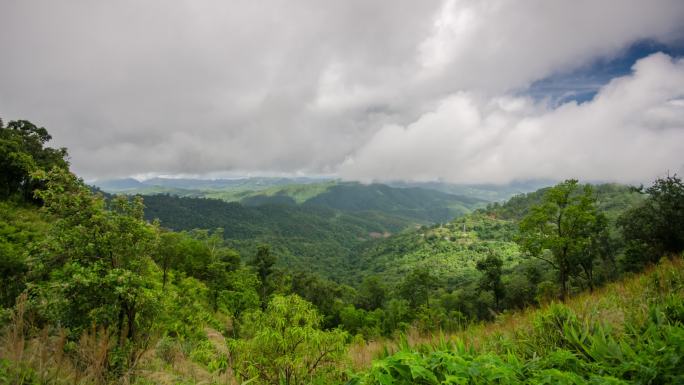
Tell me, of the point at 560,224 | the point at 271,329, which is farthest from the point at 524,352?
the point at 560,224

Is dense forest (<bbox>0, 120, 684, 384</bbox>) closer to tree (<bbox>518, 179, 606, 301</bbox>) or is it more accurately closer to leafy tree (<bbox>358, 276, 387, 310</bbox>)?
tree (<bbox>518, 179, 606, 301</bbox>)

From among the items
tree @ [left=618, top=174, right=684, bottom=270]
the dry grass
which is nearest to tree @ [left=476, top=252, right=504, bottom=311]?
tree @ [left=618, top=174, right=684, bottom=270]

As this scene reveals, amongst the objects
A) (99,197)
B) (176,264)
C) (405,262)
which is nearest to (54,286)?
(99,197)

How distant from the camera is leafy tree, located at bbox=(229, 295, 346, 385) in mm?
5281

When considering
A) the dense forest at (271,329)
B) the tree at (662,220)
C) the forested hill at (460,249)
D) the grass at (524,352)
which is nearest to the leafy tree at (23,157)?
the dense forest at (271,329)

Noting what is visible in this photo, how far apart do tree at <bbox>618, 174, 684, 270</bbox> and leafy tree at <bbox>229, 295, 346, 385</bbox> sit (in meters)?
26.9

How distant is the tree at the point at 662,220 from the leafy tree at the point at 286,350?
26901 millimetres

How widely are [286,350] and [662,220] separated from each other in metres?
31.0

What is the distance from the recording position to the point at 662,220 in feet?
76.6

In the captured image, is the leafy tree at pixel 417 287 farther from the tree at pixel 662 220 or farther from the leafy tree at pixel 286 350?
the leafy tree at pixel 286 350

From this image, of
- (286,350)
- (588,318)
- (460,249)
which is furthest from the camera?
(460,249)

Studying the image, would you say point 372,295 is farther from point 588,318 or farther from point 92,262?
point 588,318

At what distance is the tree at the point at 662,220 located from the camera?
22344mm

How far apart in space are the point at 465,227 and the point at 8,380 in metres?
211
